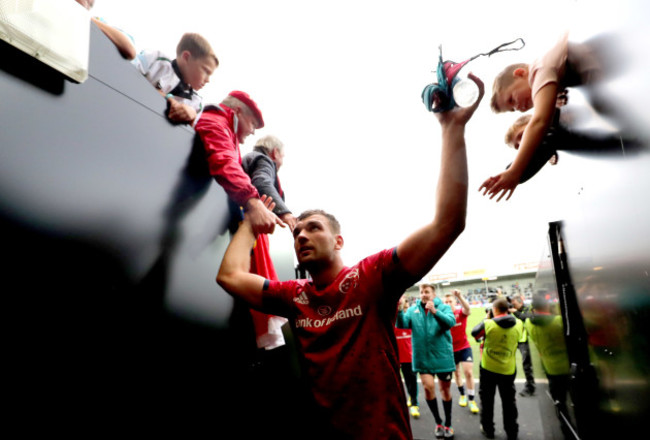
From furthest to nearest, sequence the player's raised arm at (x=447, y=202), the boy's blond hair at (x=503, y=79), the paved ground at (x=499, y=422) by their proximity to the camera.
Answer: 1. the paved ground at (x=499, y=422)
2. the boy's blond hair at (x=503, y=79)
3. the player's raised arm at (x=447, y=202)

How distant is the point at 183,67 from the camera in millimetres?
1825

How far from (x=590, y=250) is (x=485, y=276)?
26.3 m

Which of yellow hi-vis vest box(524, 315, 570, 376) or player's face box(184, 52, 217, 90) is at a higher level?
player's face box(184, 52, 217, 90)

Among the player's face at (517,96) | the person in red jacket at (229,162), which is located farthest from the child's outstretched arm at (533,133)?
the person in red jacket at (229,162)

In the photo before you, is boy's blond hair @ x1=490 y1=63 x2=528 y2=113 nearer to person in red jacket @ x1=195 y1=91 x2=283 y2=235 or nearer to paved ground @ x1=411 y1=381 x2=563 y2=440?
person in red jacket @ x1=195 y1=91 x2=283 y2=235

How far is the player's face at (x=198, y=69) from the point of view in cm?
182

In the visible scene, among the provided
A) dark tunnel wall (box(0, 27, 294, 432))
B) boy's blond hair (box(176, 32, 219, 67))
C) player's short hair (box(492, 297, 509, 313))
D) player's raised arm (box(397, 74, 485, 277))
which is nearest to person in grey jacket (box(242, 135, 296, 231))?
dark tunnel wall (box(0, 27, 294, 432))

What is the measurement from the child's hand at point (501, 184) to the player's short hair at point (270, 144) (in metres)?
1.47

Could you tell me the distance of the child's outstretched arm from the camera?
1107 mm

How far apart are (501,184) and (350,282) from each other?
26.0 inches

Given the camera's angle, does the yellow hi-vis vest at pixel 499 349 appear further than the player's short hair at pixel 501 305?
No

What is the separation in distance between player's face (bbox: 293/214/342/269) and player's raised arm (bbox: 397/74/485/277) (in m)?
0.41

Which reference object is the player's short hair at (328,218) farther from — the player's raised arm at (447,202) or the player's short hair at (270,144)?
the player's short hair at (270,144)

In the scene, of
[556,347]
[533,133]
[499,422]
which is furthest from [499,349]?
[533,133]
